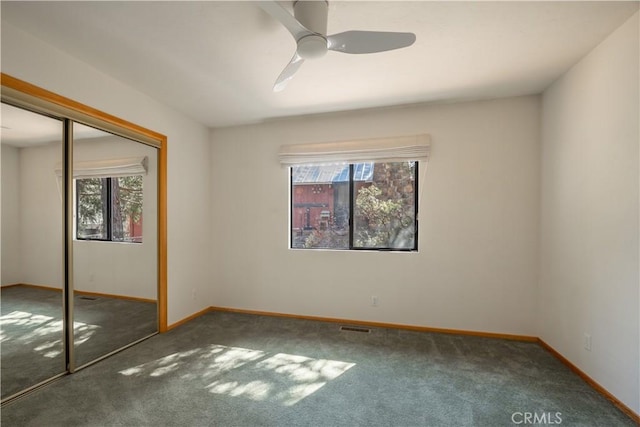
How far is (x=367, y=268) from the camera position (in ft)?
10.9

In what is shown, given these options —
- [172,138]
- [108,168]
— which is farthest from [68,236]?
[172,138]

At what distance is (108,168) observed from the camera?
2.56 meters

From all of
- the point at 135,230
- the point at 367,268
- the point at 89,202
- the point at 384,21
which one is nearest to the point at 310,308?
the point at 367,268

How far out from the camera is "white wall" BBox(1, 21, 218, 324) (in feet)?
6.40

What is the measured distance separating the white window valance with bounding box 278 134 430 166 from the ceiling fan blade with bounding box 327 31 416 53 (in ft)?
5.17

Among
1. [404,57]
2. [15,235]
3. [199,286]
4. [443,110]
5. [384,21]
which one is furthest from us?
[199,286]

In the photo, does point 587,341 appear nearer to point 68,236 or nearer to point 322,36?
point 322,36

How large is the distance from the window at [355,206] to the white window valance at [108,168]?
1682 millimetres

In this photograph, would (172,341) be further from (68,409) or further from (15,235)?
(15,235)

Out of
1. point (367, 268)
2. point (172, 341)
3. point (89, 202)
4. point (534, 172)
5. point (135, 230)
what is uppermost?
point (534, 172)

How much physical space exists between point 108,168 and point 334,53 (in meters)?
2.18

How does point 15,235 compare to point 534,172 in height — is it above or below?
below

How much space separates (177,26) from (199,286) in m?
2.90

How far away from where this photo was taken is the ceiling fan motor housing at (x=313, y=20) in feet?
5.16
